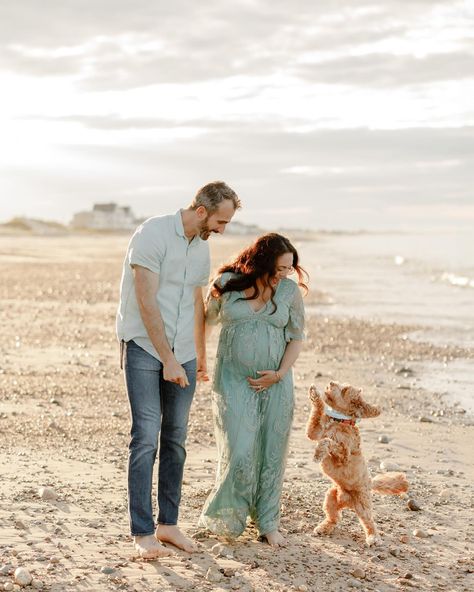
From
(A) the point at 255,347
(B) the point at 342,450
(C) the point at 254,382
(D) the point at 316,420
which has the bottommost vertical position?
(B) the point at 342,450

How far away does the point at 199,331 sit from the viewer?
580 cm

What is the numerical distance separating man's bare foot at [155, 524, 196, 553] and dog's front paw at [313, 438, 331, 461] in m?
0.98

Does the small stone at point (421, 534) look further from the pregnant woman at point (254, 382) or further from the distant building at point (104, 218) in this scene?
the distant building at point (104, 218)

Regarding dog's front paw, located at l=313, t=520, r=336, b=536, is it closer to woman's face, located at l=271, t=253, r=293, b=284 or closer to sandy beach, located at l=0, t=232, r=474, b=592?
sandy beach, located at l=0, t=232, r=474, b=592

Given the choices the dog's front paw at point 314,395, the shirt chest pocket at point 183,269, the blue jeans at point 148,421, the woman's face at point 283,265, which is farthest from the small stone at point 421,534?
the shirt chest pocket at point 183,269

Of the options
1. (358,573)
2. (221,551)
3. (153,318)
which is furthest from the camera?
(221,551)

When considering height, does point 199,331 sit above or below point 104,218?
below

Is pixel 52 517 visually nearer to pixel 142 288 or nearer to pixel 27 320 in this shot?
pixel 142 288

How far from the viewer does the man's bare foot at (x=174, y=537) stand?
5648mm

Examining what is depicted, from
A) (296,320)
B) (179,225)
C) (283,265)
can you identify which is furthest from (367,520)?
(179,225)

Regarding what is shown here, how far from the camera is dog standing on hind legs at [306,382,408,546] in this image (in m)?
5.89

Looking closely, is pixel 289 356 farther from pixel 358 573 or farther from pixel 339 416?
pixel 358 573

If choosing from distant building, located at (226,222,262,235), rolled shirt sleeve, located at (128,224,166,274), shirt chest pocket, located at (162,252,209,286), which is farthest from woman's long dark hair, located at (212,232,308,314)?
distant building, located at (226,222,262,235)

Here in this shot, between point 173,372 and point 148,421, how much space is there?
35 centimetres
